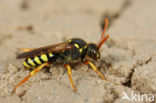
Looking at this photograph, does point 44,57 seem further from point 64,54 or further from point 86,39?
point 86,39

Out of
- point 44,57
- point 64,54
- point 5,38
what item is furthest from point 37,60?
point 5,38

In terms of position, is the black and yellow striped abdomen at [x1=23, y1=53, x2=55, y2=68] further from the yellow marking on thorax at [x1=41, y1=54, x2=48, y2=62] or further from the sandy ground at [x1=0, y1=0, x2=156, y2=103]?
the sandy ground at [x1=0, y1=0, x2=156, y2=103]

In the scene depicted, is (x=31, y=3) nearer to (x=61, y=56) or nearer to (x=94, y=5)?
(x=94, y=5)

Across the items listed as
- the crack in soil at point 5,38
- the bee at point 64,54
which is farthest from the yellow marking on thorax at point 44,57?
the crack in soil at point 5,38

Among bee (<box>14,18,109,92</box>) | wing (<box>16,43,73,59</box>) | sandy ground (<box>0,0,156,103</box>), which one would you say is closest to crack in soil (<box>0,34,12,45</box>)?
sandy ground (<box>0,0,156,103</box>)

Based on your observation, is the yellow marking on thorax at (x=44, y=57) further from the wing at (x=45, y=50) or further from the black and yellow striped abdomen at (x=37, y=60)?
the wing at (x=45, y=50)
